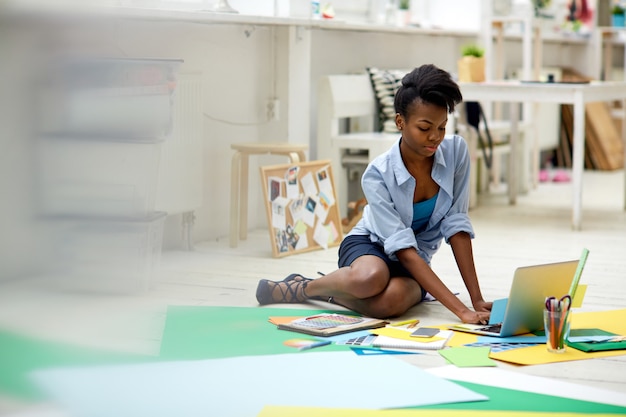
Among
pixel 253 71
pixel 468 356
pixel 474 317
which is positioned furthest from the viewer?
pixel 253 71

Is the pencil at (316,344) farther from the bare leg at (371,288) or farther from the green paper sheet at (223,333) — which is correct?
the bare leg at (371,288)

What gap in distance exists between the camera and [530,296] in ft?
7.42

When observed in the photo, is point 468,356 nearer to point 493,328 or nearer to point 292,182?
point 493,328

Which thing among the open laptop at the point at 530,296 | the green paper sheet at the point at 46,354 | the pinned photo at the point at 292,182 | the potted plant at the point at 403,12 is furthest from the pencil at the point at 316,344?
the potted plant at the point at 403,12

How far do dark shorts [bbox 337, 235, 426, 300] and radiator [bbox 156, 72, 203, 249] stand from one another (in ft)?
3.22

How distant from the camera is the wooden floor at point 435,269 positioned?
84 cm

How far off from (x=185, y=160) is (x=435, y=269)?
1.09m

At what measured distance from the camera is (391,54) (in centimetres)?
530

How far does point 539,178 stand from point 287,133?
271cm

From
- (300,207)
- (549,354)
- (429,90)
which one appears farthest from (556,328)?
(300,207)

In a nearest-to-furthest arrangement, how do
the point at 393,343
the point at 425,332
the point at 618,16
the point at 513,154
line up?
the point at 393,343 < the point at 425,332 < the point at 513,154 < the point at 618,16

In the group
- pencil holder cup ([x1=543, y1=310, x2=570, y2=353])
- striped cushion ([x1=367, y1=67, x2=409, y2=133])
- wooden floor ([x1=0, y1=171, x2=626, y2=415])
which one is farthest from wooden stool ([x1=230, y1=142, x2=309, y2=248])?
pencil holder cup ([x1=543, y1=310, x2=570, y2=353])

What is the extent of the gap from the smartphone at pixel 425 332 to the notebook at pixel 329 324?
0.13m

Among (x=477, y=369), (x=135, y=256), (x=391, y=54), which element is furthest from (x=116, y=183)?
(x=391, y=54)
